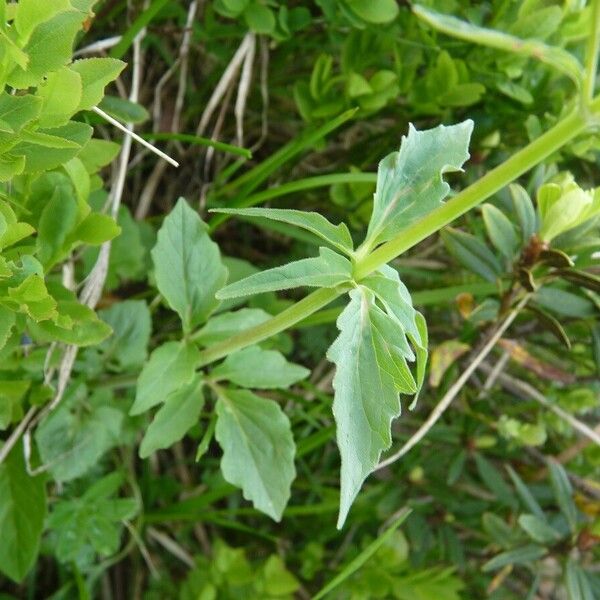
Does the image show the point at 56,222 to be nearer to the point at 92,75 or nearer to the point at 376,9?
the point at 92,75

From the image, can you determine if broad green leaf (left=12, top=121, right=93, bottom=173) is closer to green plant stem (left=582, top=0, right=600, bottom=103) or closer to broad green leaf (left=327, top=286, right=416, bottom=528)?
broad green leaf (left=327, top=286, right=416, bottom=528)

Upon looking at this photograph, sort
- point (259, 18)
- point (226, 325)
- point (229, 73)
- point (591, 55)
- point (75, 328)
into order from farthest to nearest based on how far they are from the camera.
→ point (229, 73), point (259, 18), point (226, 325), point (75, 328), point (591, 55)

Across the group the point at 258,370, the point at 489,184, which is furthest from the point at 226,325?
the point at 489,184

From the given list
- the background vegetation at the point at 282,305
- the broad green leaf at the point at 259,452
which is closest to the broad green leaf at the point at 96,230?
the background vegetation at the point at 282,305

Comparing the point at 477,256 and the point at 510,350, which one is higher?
the point at 477,256

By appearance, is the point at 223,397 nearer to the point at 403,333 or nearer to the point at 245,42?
the point at 403,333

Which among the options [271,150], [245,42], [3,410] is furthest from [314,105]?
[3,410]
